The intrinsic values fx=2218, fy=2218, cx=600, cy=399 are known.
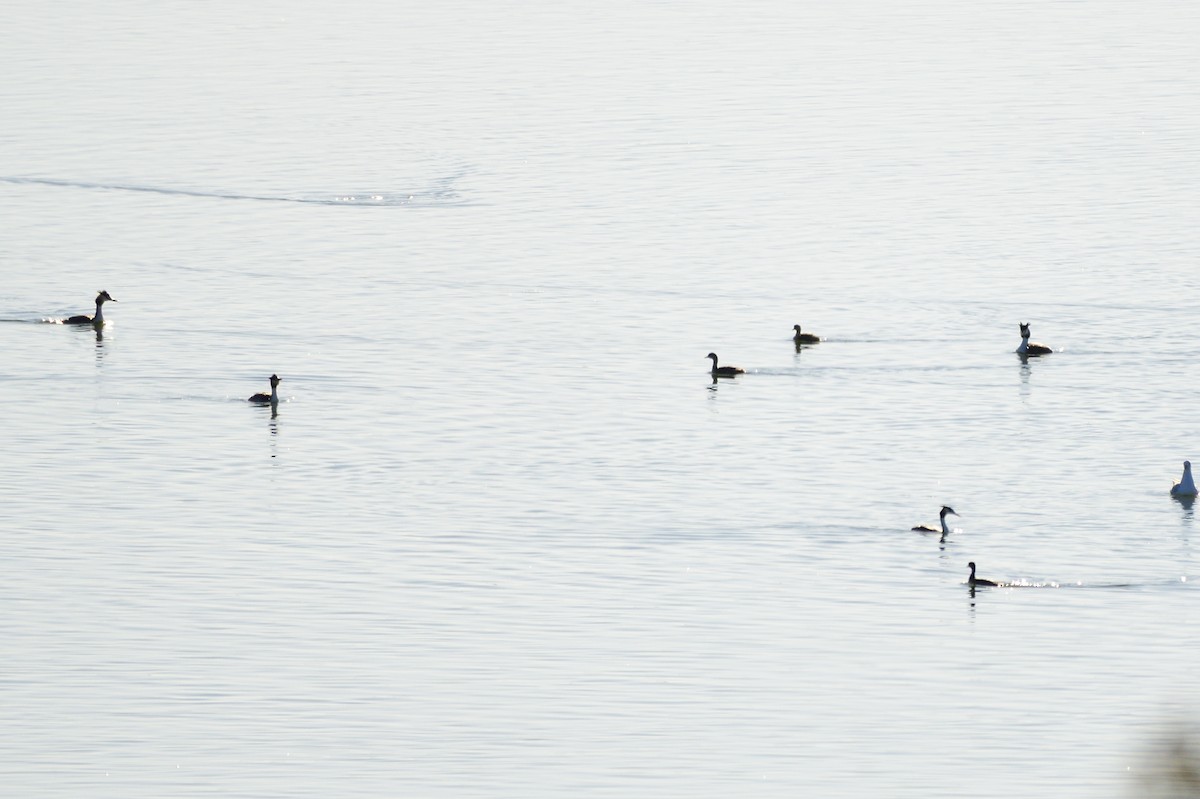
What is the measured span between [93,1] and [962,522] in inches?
4360

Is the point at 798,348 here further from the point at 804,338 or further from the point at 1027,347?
the point at 1027,347

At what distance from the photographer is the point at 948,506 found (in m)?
38.8

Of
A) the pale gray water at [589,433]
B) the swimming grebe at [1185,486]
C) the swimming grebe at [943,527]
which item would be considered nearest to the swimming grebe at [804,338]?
the pale gray water at [589,433]

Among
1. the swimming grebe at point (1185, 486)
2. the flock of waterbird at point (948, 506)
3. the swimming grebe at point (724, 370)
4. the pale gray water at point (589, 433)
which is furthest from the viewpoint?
the swimming grebe at point (724, 370)

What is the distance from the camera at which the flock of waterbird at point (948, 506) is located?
34.1 metres

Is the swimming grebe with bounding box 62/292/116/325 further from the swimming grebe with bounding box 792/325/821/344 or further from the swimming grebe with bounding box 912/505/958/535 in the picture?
the swimming grebe with bounding box 912/505/958/535

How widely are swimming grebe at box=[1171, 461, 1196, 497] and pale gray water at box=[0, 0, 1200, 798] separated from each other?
249mm

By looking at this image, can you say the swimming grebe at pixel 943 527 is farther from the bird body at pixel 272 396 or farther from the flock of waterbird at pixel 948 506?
the bird body at pixel 272 396

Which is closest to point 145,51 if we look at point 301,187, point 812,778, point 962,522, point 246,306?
point 301,187

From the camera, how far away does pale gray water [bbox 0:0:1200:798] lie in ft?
90.8

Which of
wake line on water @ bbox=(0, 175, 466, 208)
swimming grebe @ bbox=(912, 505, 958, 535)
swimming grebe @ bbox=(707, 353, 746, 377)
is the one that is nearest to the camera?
swimming grebe @ bbox=(912, 505, 958, 535)

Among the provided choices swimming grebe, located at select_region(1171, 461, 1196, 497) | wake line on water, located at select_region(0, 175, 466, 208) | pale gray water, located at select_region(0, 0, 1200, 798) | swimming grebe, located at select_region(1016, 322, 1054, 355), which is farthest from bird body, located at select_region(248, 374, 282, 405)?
wake line on water, located at select_region(0, 175, 466, 208)

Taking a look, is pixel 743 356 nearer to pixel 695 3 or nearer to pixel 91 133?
pixel 91 133

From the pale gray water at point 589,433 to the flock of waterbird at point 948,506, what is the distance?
35 cm
